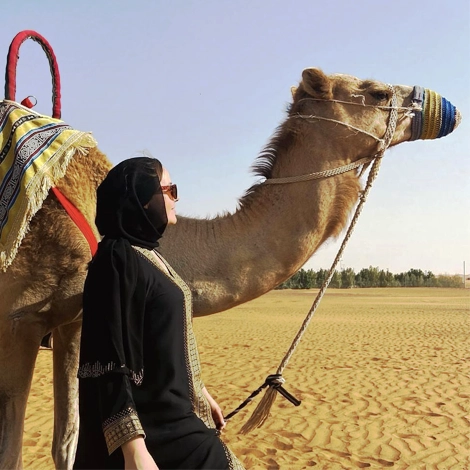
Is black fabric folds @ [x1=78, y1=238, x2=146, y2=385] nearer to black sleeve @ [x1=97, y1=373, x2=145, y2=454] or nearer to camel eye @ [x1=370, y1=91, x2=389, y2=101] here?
black sleeve @ [x1=97, y1=373, x2=145, y2=454]

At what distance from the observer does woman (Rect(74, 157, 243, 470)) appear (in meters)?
1.50

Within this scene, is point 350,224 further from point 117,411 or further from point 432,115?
point 117,411

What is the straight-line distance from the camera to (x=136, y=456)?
145 cm

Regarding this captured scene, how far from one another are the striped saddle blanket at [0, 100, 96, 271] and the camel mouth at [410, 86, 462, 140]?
6.48ft

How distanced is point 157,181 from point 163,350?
524 mm

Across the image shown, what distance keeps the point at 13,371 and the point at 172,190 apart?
4.49 ft

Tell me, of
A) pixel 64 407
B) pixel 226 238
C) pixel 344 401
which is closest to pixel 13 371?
pixel 64 407

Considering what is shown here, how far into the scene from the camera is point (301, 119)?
3252 mm

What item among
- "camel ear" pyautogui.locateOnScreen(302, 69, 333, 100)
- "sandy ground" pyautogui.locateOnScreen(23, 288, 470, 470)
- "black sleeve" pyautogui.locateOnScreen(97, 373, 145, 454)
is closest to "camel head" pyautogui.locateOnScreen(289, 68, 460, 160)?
"camel ear" pyautogui.locateOnScreen(302, 69, 333, 100)

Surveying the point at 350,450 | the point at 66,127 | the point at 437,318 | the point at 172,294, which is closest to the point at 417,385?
the point at 350,450

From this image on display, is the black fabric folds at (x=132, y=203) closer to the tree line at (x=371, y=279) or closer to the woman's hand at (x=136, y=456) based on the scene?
the woman's hand at (x=136, y=456)

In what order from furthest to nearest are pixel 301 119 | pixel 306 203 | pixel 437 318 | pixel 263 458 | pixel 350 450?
pixel 437 318 < pixel 350 450 < pixel 263 458 < pixel 301 119 < pixel 306 203

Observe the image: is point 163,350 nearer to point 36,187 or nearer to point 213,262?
point 213,262

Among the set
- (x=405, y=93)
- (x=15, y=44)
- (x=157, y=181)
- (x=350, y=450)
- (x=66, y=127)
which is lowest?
(x=350, y=450)
